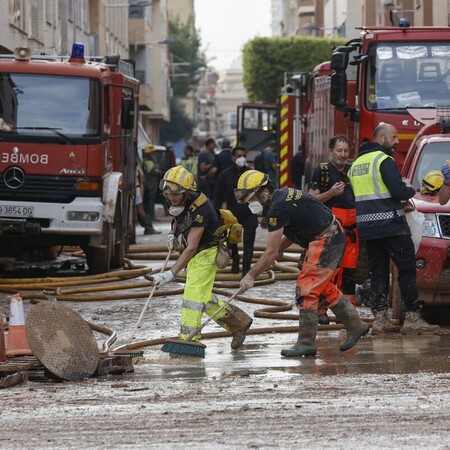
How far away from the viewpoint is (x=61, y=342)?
32.8ft

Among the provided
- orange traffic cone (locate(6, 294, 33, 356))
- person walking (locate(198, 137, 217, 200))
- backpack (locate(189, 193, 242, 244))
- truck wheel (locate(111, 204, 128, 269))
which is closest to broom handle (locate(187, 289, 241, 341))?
backpack (locate(189, 193, 242, 244))

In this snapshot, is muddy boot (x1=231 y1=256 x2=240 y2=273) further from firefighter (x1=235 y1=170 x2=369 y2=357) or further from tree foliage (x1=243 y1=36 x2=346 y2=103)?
tree foliage (x1=243 y1=36 x2=346 y2=103)

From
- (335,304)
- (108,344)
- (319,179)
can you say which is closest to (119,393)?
(108,344)

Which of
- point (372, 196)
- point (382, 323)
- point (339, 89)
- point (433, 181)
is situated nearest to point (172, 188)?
point (372, 196)

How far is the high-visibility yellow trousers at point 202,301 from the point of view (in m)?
11.5

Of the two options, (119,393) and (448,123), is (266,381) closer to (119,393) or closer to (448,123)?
(119,393)

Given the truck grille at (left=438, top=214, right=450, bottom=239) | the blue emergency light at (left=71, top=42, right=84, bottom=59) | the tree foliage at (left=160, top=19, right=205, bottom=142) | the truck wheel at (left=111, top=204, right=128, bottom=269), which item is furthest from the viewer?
the tree foliage at (left=160, top=19, right=205, bottom=142)

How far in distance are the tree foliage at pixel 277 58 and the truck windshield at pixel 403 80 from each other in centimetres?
5590

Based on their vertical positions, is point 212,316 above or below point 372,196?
below

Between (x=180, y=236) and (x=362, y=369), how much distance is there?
95.4 inches

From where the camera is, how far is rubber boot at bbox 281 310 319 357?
11.2m

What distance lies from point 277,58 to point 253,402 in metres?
67.1

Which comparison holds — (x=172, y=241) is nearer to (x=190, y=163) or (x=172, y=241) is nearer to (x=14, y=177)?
(x=14, y=177)

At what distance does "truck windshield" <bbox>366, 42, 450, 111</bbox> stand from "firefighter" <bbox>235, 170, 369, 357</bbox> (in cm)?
692
